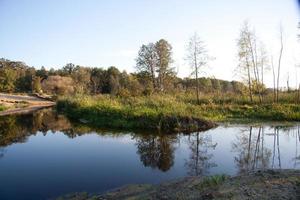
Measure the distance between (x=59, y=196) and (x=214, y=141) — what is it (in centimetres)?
760

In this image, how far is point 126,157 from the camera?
11000 mm

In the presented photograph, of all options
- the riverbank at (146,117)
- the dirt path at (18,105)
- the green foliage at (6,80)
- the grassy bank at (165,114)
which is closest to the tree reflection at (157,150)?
the riverbank at (146,117)

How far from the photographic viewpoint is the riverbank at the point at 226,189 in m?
5.57

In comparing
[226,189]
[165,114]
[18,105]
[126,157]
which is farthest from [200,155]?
[18,105]

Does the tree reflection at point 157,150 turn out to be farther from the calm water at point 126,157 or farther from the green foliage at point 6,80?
the green foliage at point 6,80

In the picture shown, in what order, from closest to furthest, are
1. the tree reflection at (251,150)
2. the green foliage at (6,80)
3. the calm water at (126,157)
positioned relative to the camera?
the calm water at (126,157) < the tree reflection at (251,150) < the green foliage at (6,80)

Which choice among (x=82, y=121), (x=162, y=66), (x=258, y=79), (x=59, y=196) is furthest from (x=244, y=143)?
(x=162, y=66)

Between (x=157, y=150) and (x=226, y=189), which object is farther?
(x=157, y=150)

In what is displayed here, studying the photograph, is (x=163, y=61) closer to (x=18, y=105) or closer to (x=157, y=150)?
(x=18, y=105)

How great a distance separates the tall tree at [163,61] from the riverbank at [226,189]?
3669 centimetres

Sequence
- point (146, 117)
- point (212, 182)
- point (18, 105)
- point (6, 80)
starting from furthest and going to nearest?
point (6, 80) → point (18, 105) → point (146, 117) → point (212, 182)

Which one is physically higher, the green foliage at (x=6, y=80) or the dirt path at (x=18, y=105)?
the green foliage at (x=6, y=80)

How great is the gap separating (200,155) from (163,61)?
3313cm

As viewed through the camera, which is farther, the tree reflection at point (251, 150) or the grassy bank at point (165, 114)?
the grassy bank at point (165, 114)
